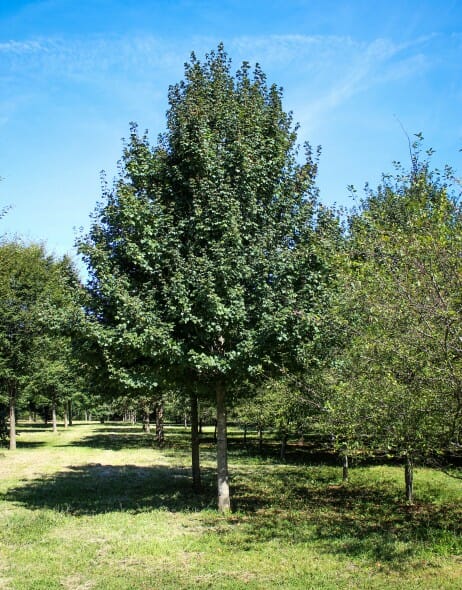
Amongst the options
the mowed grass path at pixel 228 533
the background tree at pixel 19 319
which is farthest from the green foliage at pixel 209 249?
the background tree at pixel 19 319

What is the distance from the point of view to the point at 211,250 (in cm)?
1168

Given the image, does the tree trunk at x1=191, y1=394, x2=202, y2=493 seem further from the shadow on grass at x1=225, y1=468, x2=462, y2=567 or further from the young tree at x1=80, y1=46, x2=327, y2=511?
the young tree at x1=80, y1=46, x2=327, y2=511

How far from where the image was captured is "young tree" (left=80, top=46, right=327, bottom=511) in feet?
37.1

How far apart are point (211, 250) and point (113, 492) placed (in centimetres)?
943

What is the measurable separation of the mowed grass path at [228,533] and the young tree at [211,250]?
229 centimetres

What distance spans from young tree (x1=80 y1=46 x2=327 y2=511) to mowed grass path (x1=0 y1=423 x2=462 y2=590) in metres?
2.29

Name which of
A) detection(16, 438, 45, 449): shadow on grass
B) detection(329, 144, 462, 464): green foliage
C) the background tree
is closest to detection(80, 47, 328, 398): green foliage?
detection(329, 144, 462, 464): green foliage

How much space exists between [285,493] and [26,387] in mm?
22113

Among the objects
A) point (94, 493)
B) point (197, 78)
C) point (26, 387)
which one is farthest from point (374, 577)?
point (26, 387)

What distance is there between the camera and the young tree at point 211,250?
11.3 meters

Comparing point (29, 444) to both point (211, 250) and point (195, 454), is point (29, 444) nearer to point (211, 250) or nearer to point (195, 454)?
point (195, 454)

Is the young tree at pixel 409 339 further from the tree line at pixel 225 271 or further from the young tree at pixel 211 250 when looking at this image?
A: the young tree at pixel 211 250

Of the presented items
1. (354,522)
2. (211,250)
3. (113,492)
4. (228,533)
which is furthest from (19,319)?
(354,522)

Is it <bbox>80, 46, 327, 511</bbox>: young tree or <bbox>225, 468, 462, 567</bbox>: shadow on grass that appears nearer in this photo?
<bbox>225, 468, 462, 567</bbox>: shadow on grass
